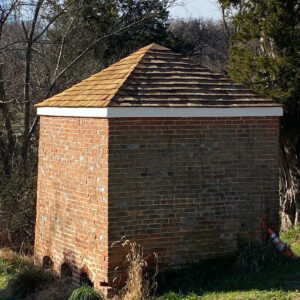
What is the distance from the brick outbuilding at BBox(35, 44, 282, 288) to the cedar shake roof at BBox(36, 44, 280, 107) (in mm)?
18

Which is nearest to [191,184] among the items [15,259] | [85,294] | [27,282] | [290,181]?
[85,294]

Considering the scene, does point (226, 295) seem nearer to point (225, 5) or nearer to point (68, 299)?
point (68, 299)

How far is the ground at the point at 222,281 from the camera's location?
764cm

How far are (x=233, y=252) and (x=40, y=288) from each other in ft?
9.85

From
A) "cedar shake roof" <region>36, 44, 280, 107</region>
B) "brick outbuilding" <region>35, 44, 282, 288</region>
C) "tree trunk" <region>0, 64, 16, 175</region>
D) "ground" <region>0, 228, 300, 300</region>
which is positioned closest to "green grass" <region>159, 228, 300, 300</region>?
"ground" <region>0, 228, 300, 300</region>

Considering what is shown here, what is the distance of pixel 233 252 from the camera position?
29.0 ft

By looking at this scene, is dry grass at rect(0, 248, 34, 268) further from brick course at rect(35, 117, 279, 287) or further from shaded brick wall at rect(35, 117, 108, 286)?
brick course at rect(35, 117, 279, 287)

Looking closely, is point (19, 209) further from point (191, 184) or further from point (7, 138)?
point (191, 184)

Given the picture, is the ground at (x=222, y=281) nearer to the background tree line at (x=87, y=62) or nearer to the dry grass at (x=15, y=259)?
the dry grass at (x=15, y=259)

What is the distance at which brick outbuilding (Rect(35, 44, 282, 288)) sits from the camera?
320 inches

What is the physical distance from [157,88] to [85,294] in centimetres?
310

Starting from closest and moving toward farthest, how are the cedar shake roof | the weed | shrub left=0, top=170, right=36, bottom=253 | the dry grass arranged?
the cedar shake roof, the weed, the dry grass, shrub left=0, top=170, right=36, bottom=253

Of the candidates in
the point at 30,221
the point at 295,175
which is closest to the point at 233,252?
the point at 295,175

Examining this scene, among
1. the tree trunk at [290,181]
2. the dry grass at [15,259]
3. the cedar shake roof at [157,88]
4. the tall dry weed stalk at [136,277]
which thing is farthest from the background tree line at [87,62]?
the tall dry weed stalk at [136,277]
